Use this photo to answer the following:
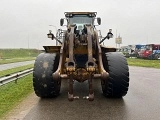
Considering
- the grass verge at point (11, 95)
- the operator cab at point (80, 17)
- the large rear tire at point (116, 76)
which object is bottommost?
the grass verge at point (11, 95)

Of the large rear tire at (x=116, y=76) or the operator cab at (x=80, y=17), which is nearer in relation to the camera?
the large rear tire at (x=116, y=76)

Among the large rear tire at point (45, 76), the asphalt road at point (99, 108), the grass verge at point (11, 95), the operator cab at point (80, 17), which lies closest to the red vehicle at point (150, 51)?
the operator cab at point (80, 17)

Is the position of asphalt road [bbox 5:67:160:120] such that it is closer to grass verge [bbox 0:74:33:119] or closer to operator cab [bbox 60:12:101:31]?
grass verge [bbox 0:74:33:119]

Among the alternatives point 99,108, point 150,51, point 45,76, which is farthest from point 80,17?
point 150,51

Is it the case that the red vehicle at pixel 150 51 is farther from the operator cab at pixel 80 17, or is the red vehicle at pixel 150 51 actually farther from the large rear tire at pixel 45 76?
the large rear tire at pixel 45 76

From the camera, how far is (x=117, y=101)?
8953mm

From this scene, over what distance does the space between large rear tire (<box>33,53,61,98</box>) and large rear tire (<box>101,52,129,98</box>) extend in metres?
1.62

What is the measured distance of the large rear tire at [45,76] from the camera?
29.6ft

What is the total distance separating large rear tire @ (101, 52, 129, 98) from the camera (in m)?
8.89

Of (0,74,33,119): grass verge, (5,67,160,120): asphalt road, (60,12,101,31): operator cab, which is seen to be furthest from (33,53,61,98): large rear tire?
(60,12,101,31): operator cab

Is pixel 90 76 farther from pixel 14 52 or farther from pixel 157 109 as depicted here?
pixel 14 52

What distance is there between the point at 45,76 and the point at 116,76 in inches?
83.1

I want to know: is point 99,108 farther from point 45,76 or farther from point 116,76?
point 45,76

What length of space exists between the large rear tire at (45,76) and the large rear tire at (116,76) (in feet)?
5.31
